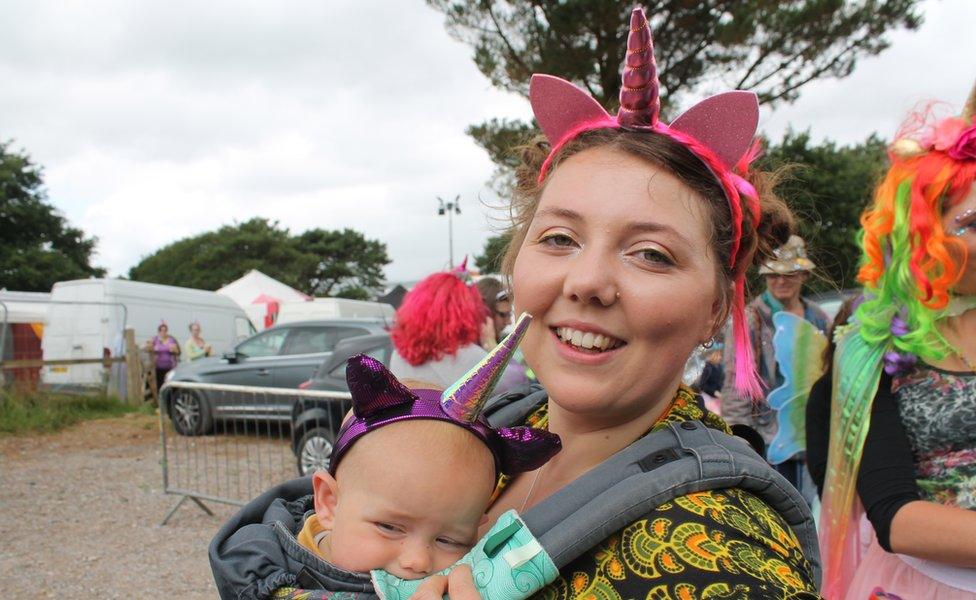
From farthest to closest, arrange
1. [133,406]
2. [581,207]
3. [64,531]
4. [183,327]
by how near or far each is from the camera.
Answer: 1. [183,327]
2. [133,406]
3. [64,531]
4. [581,207]

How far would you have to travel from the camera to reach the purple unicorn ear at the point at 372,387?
1.37 metres

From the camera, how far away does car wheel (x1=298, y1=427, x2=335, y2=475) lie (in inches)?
243

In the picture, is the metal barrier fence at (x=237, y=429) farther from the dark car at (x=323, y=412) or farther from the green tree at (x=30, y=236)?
the green tree at (x=30, y=236)

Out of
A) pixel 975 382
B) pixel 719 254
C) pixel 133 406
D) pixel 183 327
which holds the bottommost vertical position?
pixel 133 406

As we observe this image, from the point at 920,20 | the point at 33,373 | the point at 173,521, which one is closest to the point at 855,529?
the point at 173,521

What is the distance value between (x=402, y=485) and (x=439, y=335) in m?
3.19

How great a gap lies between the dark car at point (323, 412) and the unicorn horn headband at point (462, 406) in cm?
406

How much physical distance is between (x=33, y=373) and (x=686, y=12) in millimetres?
12692

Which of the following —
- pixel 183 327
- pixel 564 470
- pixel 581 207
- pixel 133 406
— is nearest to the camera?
pixel 581 207

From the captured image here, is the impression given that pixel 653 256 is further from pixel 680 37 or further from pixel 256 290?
pixel 256 290

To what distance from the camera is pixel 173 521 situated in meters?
6.44

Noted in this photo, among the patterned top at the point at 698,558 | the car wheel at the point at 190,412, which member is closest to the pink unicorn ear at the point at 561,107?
the patterned top at the point at 698,558

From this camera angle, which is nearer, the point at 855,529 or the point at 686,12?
the point at 855,529

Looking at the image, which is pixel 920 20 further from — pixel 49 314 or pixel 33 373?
pixel 49 314
